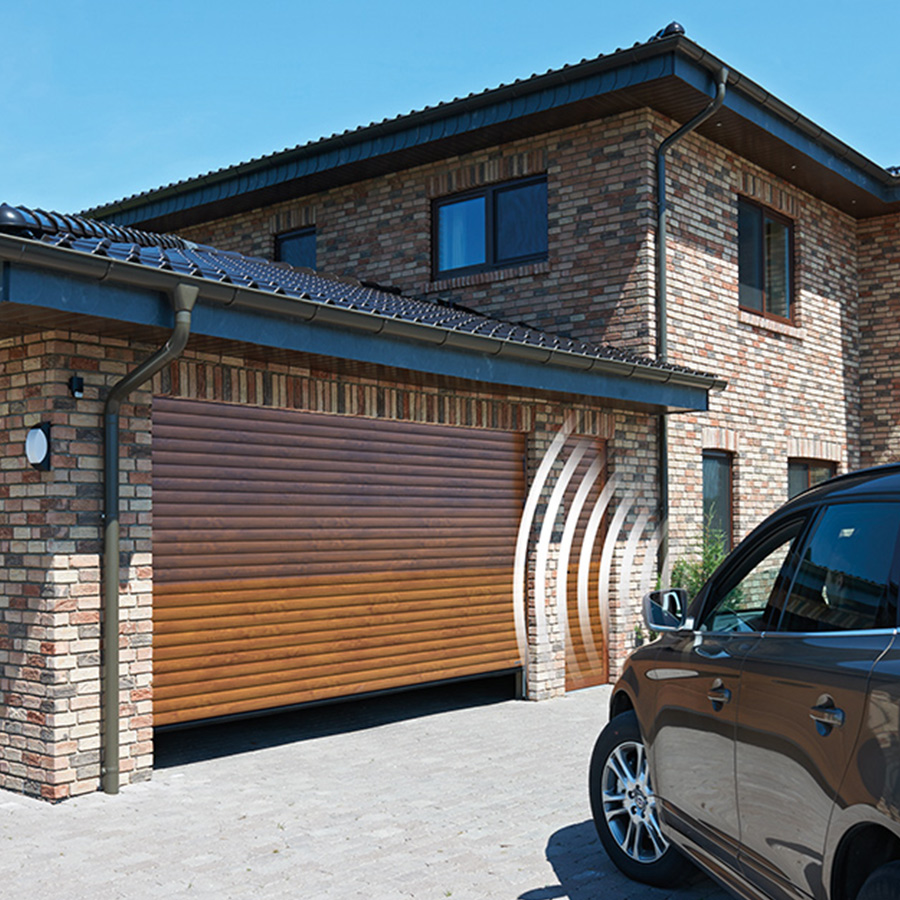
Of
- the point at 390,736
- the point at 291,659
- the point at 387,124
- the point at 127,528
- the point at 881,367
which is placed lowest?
the point at 390,736

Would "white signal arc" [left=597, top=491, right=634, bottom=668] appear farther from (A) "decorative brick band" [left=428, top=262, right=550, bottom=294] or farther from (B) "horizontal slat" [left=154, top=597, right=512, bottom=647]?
(A) "decorative brick band" [left=428, top=262, right=550, bottom=294]

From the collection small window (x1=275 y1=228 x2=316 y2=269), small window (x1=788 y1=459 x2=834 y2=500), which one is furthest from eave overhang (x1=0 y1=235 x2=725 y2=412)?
small window (x1=275 y1=228 x2=316 y2=269)

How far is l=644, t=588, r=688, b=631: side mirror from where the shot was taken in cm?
443

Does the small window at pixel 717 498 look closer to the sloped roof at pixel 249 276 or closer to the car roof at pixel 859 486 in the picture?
the sloped roof at pixel 249 276

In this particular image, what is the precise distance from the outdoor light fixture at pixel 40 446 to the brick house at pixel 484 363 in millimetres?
69

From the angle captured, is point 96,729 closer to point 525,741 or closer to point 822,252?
point 525,741

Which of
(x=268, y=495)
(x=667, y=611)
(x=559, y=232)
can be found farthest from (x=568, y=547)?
(x=667, y=611)

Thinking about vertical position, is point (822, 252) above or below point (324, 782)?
above

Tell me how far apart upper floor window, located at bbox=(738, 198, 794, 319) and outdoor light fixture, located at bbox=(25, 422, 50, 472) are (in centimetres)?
918

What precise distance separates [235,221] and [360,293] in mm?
6294

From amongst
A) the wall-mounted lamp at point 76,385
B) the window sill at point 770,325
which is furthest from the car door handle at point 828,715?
the window sill at point 770,325

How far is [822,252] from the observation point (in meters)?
14.9

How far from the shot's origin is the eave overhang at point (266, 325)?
18.5 feet

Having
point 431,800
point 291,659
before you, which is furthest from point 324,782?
point 291,659
